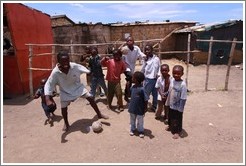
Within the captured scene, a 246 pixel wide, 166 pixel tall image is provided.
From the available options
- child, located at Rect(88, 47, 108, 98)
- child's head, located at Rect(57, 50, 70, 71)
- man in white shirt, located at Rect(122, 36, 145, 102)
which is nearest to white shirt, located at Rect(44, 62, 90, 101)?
child's head, located at Rect(57, 50, 70, 71)

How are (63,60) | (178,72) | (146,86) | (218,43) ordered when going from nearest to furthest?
(178,72)
(63,60)
(146,86)
(218,43)

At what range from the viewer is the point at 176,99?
4723 mm

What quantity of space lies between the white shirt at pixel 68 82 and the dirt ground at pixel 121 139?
0.64 m

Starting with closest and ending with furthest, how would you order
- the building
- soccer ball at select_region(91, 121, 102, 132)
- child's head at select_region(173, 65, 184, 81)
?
child's head at select_region(173, 65, 184, 81), soccer ball at select_region(91, 121, 102, 132), the building

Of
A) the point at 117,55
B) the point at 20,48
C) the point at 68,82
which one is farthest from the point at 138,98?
the point at 20,48

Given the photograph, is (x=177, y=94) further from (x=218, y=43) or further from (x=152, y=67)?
(x=218, y=43)

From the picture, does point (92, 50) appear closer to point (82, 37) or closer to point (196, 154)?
point (196, 154)

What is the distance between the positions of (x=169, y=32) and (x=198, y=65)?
4.41 meters

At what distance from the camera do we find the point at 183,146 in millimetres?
4434

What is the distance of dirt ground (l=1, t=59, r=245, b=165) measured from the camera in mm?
4121

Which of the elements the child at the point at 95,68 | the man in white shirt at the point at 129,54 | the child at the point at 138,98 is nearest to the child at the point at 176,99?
the child at the point at 138,98

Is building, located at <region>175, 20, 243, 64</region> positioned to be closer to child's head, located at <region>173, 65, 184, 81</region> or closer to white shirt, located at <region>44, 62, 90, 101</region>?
child's head, located at <region>173, 65, 184, 81</region>

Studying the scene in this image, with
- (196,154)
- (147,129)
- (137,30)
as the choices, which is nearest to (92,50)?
(147,129)

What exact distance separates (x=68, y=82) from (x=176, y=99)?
1.85 m
